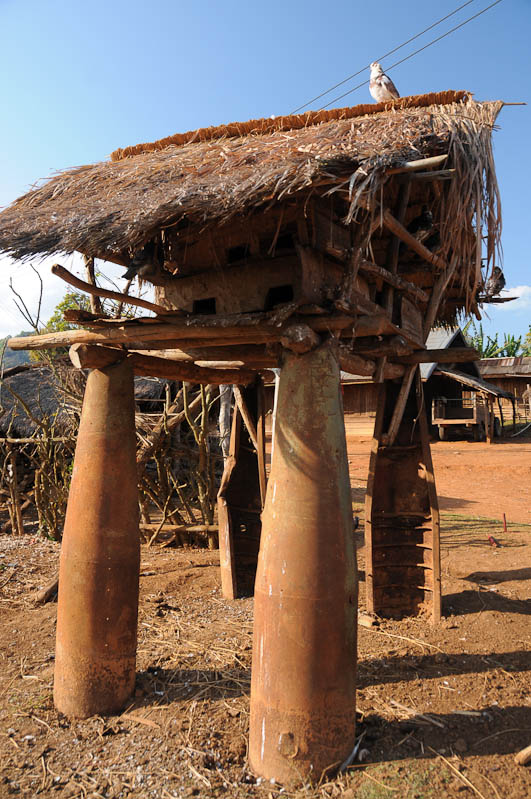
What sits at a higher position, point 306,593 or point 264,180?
point 264,180

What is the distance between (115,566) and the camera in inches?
151

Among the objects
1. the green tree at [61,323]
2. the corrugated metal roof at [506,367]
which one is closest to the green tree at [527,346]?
the corrugated metal roof at [506,367]

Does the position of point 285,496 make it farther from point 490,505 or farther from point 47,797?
point 490,505

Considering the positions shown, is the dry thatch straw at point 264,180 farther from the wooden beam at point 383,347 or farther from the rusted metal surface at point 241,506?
the rusted metal surface at point 241,506

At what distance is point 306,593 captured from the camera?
120 inches

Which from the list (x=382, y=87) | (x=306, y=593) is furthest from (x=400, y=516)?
(x=382, y=87)

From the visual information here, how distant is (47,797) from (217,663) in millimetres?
1683

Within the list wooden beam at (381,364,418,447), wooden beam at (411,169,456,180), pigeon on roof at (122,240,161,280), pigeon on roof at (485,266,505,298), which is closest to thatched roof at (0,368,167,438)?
wooden beam at (381,364,418,447)

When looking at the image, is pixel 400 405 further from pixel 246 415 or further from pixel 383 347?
pixel 246 415

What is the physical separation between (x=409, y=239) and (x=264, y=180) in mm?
1443

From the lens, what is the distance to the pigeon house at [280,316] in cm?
302

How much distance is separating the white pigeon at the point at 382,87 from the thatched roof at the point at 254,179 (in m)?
0.91

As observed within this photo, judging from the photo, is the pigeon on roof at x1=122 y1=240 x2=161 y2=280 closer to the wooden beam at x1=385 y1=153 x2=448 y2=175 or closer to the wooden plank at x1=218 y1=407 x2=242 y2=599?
the wooden beam at x1=385 y1=153 x2=448 y2=175

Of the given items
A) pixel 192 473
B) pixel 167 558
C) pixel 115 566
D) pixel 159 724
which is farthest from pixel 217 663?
pixel 192 473
